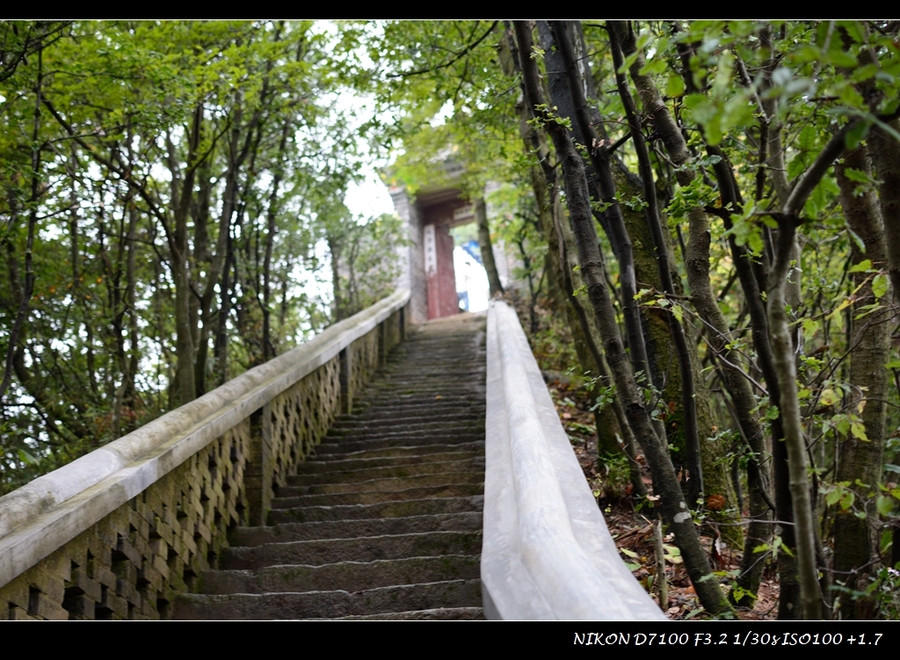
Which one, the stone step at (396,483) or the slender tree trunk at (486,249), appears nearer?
the stone step at (396,483)

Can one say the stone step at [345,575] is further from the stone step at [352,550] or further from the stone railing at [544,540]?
the stone railing at [544,540]

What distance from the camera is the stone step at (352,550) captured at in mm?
4352

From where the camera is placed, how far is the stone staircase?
3.78 m

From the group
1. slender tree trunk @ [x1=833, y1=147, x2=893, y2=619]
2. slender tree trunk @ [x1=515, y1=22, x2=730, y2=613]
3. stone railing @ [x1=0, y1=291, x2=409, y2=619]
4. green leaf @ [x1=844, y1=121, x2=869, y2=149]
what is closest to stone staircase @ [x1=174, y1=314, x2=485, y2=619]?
stone railing @ [x1=0, y1=291, x2=409, y2=619]

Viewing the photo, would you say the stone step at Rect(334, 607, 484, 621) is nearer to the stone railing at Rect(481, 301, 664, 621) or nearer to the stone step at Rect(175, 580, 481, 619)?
the stone step at Rect(175, 580, 481, 619)

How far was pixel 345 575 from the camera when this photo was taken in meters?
4.15

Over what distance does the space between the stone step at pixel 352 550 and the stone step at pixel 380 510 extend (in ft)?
1.57

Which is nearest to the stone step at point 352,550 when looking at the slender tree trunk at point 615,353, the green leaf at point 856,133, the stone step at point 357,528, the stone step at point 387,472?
the stone step at point 357,528

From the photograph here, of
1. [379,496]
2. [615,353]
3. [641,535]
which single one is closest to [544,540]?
[615,353]

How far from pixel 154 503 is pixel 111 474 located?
1.46 feet

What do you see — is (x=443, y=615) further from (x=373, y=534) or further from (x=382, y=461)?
(x=382, y=461)

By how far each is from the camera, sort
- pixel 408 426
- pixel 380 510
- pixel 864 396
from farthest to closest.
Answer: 1. pixel 408 426
2. pixel 380 510
3. pixel 864 396

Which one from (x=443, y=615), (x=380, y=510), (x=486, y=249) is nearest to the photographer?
(x=443, y=615)
